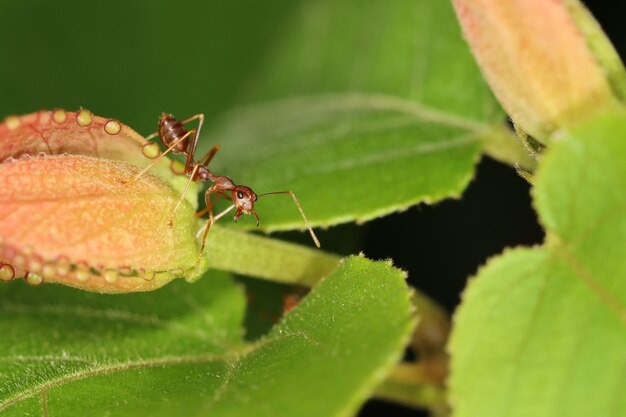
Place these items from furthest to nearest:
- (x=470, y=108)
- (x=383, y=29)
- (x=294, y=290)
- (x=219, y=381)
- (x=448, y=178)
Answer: (x=383, y=29) < (x=470, y=108) < (x=294, y=290) < (x=448, y=178) < (x=219, y=381)

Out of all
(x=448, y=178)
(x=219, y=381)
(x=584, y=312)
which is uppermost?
(x=584, y=312)

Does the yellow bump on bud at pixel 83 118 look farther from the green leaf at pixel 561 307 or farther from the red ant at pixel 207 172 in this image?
the green leaf at pixel 561 307

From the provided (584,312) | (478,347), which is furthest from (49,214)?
(584,312)

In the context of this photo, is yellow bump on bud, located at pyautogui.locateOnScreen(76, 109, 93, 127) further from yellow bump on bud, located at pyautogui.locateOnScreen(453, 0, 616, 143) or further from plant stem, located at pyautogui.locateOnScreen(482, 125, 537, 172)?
plant stem, located at pyautogui.locateOnScreen(482, 125, 537, 172)

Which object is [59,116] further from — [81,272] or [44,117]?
[81,272]

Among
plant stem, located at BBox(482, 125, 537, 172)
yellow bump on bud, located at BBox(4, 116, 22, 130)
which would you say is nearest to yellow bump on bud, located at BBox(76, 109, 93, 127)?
yellow bump on bud, located at BBox(4, 116, 22, 130)

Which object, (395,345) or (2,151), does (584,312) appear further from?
(2,151)

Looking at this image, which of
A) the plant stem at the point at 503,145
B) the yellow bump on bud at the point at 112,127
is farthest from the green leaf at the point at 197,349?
the plant stem at the point at 503,145
